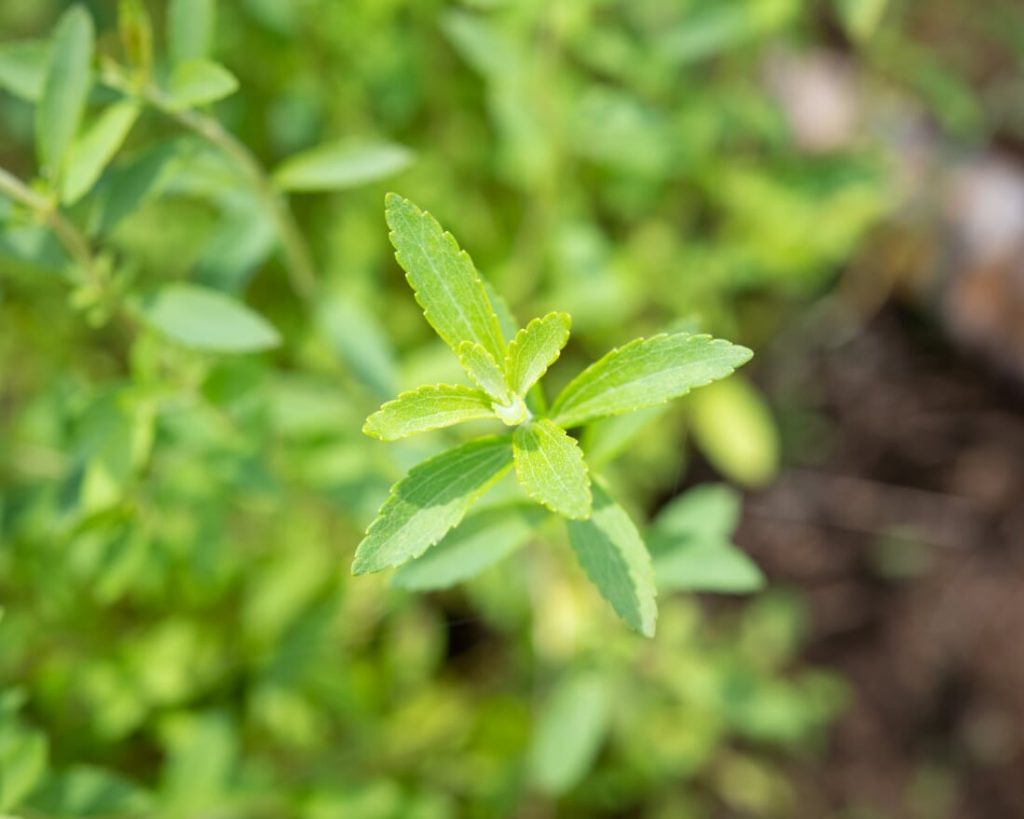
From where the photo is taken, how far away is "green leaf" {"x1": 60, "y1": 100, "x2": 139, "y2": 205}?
3.78 feet

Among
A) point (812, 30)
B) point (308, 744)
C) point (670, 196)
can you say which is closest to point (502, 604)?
point (308, 744)

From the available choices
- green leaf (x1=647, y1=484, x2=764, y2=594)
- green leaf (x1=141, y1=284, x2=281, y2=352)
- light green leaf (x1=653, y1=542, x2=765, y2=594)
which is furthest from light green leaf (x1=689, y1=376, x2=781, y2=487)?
green leaf (x1=141, y1=284, x2=281, y2=352)

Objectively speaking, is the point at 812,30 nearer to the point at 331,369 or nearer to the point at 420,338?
the point at 420,338

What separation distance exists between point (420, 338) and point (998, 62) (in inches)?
69.4

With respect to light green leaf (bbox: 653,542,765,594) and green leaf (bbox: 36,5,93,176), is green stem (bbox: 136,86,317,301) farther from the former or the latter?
light green leaf (bbox: 653,542,765,594)

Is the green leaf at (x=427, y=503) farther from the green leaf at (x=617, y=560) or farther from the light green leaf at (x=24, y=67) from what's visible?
the light green leaf at (x=24, y=67)

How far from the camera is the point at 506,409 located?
3.12ft

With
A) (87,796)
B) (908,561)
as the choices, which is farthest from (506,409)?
(908,561)

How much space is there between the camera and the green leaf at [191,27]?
50.2 inches

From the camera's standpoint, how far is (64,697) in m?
1.72

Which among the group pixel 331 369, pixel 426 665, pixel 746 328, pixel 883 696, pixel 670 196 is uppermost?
pixel 670 196

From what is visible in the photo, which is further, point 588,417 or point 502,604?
point 502,604

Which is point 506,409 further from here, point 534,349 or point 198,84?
point 198,84

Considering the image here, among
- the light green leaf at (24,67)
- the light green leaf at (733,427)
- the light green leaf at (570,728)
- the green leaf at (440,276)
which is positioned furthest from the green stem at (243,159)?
the light green leaf at (733,427)
